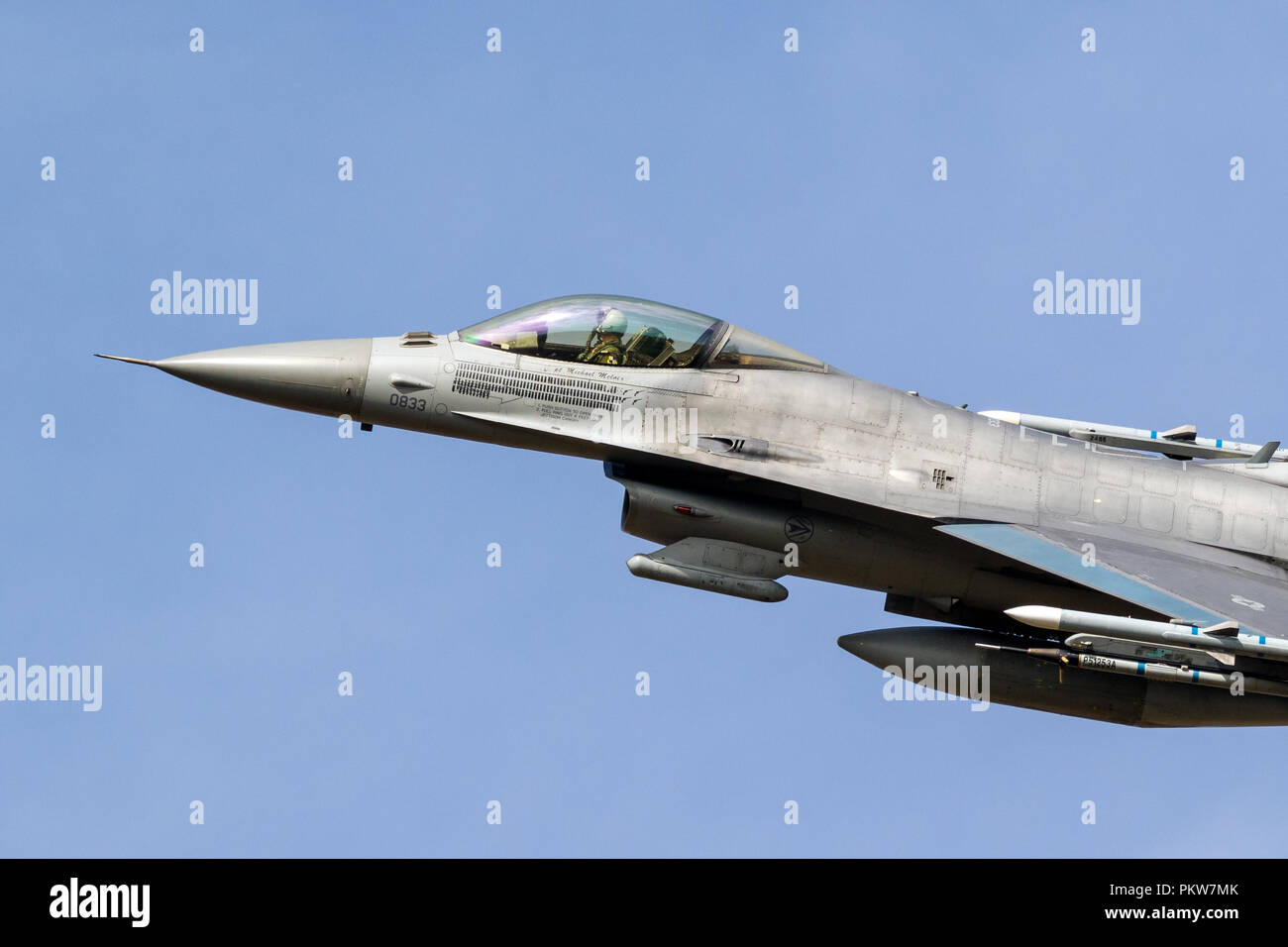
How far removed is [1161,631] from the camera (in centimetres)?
2023

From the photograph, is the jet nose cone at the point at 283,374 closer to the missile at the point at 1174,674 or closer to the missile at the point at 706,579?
the missile at the point at 706,579

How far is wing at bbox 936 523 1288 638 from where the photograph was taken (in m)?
20.7

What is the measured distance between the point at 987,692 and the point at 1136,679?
1834mm

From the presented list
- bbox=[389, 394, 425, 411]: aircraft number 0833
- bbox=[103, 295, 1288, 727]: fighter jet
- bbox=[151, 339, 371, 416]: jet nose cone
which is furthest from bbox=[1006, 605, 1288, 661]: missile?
bbox=[151, 339, 371, 416]: jet nose cone

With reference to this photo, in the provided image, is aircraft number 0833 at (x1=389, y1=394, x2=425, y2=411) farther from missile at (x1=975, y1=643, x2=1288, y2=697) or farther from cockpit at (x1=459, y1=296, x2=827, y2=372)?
missile at (x1=975, y1=643, x2=1288, y2=697)

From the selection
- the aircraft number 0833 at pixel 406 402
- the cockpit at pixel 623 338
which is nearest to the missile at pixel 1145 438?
the cockpit at pixel 623 338

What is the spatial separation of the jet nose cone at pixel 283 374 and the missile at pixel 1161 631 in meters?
7.98

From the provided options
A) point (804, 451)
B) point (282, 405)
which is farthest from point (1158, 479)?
point (282, 405)

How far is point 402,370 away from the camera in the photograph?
72.5 feet

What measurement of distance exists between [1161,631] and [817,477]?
13.7 feet

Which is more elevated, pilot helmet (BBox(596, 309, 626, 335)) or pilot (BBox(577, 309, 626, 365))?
pilot helmet (BBox(596, 309, 626, 335))

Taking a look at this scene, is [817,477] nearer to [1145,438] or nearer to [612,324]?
[612,324]

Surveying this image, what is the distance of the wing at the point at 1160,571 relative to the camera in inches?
816

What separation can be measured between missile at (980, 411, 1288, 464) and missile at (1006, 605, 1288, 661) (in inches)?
175
